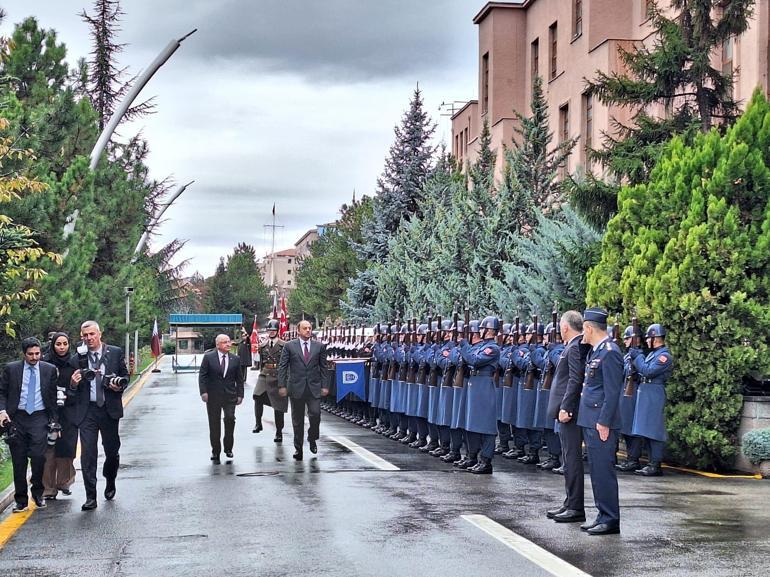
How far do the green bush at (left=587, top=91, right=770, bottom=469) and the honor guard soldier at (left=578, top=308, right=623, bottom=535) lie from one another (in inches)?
221

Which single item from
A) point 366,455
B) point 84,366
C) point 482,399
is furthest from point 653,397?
point 84,366

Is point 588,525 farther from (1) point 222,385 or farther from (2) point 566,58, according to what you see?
(2) point 566,58

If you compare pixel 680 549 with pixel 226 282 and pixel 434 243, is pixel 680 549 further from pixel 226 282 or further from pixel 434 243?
pixel 226 282

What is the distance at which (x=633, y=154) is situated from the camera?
1898cm

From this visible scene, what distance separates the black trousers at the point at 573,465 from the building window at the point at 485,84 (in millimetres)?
34533

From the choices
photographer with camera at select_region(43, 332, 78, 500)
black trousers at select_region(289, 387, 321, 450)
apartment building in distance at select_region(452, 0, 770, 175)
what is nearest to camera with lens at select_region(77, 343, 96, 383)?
photographer with camera at select_region(43, 332, 78, 500)

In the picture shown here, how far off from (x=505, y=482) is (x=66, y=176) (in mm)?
12455

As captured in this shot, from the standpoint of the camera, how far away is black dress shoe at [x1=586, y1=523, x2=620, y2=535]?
31.9 feet

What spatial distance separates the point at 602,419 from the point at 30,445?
576 centimetres

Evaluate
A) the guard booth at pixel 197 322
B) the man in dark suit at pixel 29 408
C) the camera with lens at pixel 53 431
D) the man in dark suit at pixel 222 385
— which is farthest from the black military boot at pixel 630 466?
the guard booth at pixel 197 322

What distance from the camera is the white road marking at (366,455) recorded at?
15375 millimetres

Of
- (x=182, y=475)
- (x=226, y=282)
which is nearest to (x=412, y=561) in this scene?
(x=182, y=475)

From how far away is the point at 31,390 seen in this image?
39.2 feet

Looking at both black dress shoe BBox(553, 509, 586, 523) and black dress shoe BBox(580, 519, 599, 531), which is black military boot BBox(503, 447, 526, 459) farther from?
black dress shoe BBox(580, 519, 599, 531)
